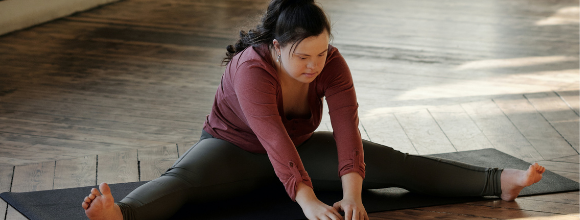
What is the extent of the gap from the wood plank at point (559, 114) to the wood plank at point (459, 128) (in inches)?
13.8

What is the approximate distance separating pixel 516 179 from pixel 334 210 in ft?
2.23

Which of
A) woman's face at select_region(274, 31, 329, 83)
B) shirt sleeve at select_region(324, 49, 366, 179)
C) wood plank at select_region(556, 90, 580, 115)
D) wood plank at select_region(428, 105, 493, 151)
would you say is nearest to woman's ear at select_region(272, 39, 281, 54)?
woman's face at select_region(274, 31, 329, 83)

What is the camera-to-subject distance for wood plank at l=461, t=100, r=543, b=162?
2297mm

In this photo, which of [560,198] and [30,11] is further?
[30,11]

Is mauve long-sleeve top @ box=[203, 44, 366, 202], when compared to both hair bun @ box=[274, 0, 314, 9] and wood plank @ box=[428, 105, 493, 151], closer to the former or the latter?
hair bun @ box=[274, 0, 314, 9]

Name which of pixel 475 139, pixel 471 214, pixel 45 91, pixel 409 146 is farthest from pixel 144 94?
pixel 471 214

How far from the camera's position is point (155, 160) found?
2.19 m

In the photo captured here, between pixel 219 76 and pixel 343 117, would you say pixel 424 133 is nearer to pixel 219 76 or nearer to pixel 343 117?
pixel 343 117

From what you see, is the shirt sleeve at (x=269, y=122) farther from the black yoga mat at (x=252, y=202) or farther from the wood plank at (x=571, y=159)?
the wood plank at (x=571, y=159)

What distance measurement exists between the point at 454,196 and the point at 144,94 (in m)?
1.81

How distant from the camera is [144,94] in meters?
3.05

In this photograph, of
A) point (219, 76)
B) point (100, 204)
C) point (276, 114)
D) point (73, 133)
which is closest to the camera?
point (100, 204)

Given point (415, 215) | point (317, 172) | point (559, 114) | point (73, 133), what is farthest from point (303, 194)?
point (559, 114)

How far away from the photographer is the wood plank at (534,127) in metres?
2.29
